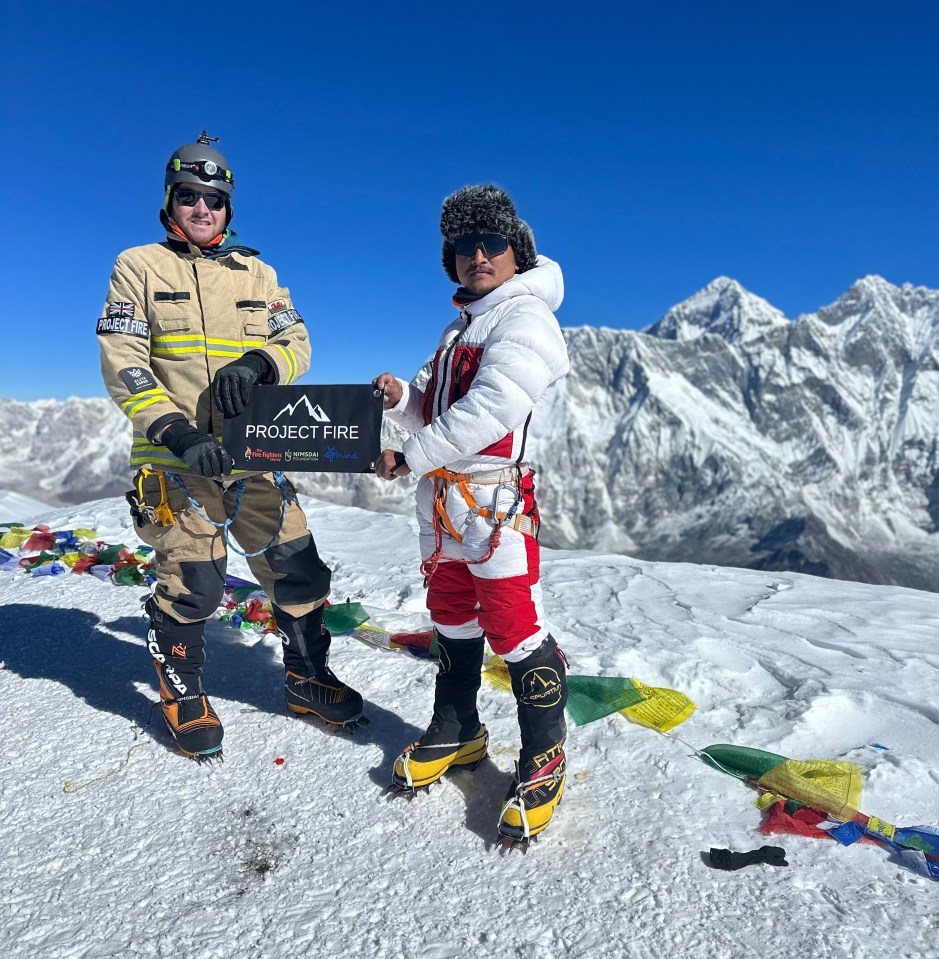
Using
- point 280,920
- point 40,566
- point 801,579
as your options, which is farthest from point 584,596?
point 40,566

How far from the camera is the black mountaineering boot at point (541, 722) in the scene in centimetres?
312

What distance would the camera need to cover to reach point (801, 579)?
8000mm

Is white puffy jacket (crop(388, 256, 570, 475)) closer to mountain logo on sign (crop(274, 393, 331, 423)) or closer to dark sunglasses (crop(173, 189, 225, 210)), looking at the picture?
mountain logo on sign (crop(274, 393, 331, 423))

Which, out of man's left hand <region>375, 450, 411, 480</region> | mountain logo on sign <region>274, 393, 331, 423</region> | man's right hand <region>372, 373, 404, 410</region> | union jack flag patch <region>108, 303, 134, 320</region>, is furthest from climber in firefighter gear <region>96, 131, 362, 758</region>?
man's left hand <region>375, 450, 411, 480</region>

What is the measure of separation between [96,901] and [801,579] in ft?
25.0

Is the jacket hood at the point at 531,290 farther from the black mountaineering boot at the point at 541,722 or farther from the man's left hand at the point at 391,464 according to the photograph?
the black mountaineering boot at the point at 541,722

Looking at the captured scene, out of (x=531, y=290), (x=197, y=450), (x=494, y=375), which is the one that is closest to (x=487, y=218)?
(x=531, y=290)

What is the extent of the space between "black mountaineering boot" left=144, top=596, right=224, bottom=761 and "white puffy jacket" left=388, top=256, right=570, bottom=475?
191 centimetres

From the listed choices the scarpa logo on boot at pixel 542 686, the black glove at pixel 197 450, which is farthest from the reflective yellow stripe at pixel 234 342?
the scarpa logo on boot at pixel 542 686

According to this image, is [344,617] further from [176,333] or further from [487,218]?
[487,218]

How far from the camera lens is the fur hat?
3303mm

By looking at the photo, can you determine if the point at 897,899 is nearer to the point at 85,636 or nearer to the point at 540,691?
the point at 540,691

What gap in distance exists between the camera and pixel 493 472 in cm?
320

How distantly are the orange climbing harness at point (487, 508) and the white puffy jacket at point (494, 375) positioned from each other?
2.0 inches
